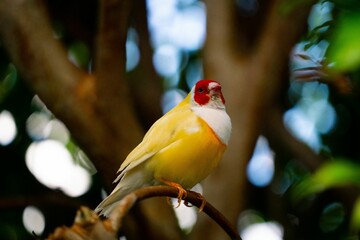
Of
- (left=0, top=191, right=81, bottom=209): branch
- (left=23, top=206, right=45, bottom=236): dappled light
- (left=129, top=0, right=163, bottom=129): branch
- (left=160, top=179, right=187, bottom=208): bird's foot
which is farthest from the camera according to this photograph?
(left=129, top=0, right=163, bottom=129): branch

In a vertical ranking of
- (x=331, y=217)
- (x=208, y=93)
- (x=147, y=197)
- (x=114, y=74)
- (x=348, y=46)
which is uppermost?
(x=348, y=46)

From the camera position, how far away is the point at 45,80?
3416mm

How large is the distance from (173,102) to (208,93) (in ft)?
7.72

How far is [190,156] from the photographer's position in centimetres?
220

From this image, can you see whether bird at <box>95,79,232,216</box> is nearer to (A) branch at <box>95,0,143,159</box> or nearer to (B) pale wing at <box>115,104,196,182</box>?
(B) pale wing at <box>115,104,196,182</box>

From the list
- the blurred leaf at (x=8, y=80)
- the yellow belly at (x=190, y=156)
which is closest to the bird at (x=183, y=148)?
the yellow belly at (x=190, y=156)

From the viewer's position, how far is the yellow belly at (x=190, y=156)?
2205 mm

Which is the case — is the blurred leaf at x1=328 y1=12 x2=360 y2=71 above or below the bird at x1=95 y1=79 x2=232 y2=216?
above

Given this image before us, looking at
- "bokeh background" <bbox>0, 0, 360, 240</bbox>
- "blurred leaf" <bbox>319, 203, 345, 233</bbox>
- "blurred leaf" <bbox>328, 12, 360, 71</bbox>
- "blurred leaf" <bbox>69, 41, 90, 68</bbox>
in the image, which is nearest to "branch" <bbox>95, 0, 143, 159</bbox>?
"bokeh background" <bbox>0, 0, 360, 240</bbox>

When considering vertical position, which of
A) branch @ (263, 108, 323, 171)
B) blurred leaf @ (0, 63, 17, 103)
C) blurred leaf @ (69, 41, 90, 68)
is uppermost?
blurred leaf @ (0, 63, 17, 103)

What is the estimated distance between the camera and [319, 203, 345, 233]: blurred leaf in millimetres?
4395

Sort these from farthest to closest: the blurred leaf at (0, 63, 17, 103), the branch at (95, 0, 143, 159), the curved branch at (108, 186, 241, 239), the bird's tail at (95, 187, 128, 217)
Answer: the blurred leaf at (0, 63, 17, 103) < the branch at (95, 0, 143, 159) < the bird's tail at (95, 187, 128, 217) < the curved branch at (108, 186, 241, 239)

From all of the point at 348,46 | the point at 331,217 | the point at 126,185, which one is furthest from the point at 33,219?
the point at 348,46

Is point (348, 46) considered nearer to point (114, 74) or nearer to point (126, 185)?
point (126, 185)
